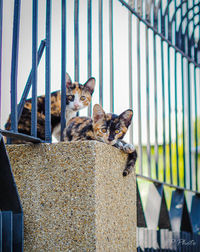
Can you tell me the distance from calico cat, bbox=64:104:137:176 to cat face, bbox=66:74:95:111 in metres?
0.82

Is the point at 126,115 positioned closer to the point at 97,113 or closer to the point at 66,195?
the point at 97,113

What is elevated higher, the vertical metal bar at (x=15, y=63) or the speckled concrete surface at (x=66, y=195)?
the vertical metal bar at (x=15, y=63)

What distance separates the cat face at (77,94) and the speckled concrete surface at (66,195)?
1504 millimetres

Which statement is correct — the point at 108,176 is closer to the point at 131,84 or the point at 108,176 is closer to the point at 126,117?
the point at 126,117

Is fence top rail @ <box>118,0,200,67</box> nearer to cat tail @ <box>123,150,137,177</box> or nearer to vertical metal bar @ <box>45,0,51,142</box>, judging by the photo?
vertical metal bar @ <box>45,0,51,142</box>

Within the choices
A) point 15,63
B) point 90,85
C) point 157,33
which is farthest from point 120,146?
point 157,33

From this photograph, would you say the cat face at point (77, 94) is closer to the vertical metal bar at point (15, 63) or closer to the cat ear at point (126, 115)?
the cat ear at point (126, 115)

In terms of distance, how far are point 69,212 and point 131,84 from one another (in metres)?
1.78

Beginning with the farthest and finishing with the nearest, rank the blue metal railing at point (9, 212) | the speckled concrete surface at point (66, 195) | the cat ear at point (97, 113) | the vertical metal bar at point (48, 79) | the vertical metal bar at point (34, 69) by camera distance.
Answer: the cat ear at point (97, 113) → the vertical metal bar at point (48, 79) → the vertical metal bar at point (34, 69) → the speckled concrete surface at point (66, 195) → the blue metal railing at point (9, 212)

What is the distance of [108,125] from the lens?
337 centimetres

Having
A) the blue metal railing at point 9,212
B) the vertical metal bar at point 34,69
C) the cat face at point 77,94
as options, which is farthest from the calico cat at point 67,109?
the blue metal railing at point 9,212

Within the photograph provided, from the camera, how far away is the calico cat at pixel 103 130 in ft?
10.7

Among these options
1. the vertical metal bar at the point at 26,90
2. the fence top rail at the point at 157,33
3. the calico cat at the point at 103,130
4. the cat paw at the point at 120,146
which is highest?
the fence top rail at the point at 157,33

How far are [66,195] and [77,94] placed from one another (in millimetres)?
1848
